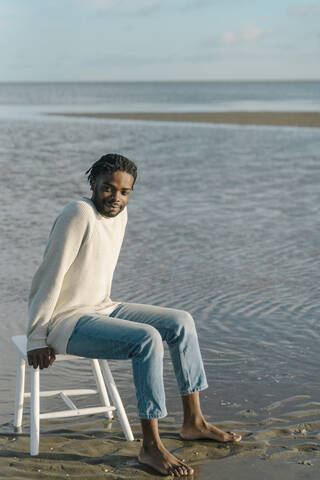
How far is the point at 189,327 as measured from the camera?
3.84 meters

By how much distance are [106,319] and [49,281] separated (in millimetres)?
335

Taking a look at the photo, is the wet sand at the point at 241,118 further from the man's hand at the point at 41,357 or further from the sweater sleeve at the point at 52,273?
the man's hand at the point at 41,357

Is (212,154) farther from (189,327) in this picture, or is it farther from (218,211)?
(189,327)

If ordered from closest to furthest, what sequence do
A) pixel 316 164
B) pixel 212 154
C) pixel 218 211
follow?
pixel 218 211 → pixel 316 164 → pixel 212 154

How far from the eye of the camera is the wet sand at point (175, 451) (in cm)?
354

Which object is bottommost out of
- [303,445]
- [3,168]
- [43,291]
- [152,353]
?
[303,445]

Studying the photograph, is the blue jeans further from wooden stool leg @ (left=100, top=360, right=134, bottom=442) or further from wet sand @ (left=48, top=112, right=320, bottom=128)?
wet sand @ (left=48, top=112, right=320, bottom=128)

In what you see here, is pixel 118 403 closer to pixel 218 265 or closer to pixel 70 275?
pixel 70 275

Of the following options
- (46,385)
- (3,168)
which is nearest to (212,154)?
(3,168)

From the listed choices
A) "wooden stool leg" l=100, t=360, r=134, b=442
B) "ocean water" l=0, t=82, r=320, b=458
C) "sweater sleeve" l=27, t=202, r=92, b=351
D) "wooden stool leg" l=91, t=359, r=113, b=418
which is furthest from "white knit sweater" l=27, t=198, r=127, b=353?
"ocean water" l=0, t=82, r=320, b=458

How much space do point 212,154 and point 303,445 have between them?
681 inches

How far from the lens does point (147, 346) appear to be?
11.7ft

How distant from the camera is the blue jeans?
3562 millimetres

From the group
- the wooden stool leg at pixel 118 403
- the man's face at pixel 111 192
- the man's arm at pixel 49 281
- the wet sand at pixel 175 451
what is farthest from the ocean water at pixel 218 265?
the man's face at pixel 111 192
